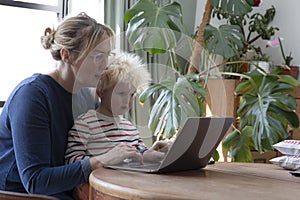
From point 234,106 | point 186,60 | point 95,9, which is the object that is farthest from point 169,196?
point 186,60

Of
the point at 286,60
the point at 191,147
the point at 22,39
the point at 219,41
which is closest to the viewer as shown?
the point at 191,147

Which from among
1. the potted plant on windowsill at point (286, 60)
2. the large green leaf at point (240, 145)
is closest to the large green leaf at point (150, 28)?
the large green leaf at point (240, 145)

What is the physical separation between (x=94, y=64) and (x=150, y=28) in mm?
1335

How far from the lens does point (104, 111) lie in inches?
72.7

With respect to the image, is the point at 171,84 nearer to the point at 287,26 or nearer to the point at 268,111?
the point at 268,111

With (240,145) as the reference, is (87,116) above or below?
above

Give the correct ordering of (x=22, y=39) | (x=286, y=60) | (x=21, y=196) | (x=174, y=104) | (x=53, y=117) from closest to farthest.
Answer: (x=21, y=196) → (x=53, y=117) → (x=174, y=104) → (x=22, y=39) → (x=286, y=60)

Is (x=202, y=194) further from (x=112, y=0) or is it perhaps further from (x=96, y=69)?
(x=112, y=0)

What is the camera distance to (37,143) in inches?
63.5

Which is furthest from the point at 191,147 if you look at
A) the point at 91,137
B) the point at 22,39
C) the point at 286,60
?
the point at 286,60

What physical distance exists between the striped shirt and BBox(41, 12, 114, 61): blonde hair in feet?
0.74

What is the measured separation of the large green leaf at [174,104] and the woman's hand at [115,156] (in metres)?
1.20

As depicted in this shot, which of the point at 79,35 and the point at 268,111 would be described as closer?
the point at 79,35

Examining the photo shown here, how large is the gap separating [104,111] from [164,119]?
1.22 metres
